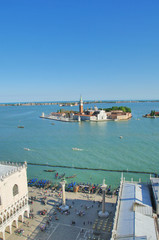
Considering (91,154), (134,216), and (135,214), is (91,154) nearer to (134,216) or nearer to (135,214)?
(135,214)

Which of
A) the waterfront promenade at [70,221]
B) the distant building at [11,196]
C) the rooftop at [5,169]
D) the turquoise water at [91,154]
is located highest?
the rooftop at [5,169]

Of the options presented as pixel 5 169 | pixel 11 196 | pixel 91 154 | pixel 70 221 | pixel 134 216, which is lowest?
pixel 70 221

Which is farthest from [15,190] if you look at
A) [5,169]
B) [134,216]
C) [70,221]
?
[134,216]

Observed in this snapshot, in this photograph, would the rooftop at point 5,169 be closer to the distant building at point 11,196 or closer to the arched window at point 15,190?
the distant building at point 11,196

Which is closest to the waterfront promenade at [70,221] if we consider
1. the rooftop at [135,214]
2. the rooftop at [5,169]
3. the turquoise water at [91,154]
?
the rooftop at [135,214]

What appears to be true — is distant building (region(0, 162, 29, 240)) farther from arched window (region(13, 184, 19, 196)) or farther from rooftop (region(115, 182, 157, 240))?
rooftop (region(115, 182, 157, 240))

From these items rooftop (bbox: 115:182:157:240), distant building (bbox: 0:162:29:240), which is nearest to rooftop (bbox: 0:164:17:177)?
distant building (bbox: 0:162:29:240)
